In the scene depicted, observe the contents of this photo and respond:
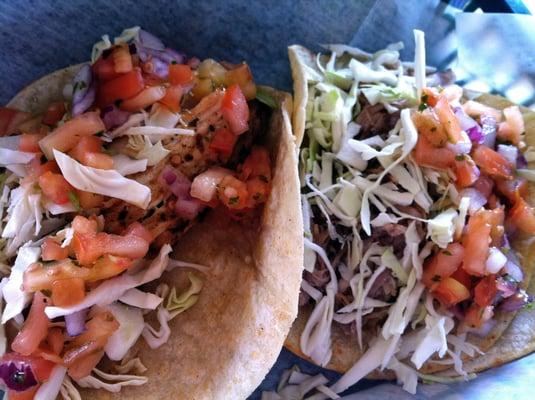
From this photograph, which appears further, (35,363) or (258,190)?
(258,190)

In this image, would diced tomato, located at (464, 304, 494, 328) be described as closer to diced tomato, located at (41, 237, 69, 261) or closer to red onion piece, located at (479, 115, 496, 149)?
red onion piece, located at (479, 115, 496, 149)

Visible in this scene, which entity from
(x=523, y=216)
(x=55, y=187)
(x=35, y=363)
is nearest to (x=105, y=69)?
(x=55, y=187)

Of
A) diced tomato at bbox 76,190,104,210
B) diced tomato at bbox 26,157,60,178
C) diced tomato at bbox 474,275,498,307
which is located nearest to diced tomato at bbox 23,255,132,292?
diced tomato at bbox 76,190,104,210

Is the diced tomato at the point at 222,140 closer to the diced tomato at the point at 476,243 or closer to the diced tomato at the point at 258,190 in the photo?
the diced tomato at the point at 258,190

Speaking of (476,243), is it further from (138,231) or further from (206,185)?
(138,231)

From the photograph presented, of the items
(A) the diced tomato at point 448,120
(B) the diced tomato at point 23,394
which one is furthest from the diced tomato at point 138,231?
(A) the diced tomato at point 448,120

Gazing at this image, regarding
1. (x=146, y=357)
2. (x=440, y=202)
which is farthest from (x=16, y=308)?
(x=440, y=202)

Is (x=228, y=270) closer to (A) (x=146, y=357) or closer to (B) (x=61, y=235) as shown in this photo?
(A) (x=146, y=357)
